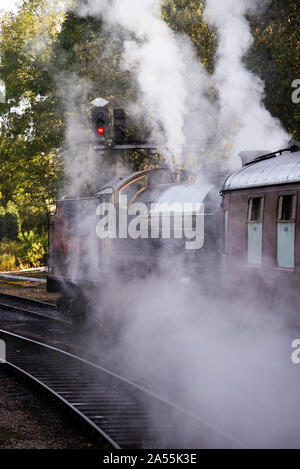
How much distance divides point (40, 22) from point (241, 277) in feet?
88.2

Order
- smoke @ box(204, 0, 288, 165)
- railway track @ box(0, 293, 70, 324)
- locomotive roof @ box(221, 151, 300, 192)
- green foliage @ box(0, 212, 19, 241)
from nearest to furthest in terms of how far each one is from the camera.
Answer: locomotive roof @ box(221, 151, 300, 192), smoke @ box(204, 0, 288, 165), railway track @ box(0, 293, 70, 324), green foliage @ box(0, 212, 19, 241)

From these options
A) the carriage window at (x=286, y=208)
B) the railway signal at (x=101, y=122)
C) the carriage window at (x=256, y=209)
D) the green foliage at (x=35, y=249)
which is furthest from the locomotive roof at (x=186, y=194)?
the green foliage at (x=35, y=249)

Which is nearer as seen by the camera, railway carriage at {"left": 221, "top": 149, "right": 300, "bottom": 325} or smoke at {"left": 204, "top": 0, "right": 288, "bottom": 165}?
railway carriage at {"left": 221, "top": 149, "right": 300, "bottom": 325}

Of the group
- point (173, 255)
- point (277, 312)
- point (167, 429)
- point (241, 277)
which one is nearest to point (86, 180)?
point (173, 255)

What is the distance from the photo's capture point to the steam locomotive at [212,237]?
861 centimetres

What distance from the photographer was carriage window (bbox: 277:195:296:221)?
8.39 metres

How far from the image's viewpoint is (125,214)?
1315 cm

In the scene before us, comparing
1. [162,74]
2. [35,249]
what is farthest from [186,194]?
[35,249]

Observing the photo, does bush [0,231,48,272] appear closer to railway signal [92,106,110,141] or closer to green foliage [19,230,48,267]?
green foliage [19,230,48,267]

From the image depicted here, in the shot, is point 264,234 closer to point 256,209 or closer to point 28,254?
point 256,209

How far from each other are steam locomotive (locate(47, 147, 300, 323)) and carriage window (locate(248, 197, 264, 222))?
0.4 inches

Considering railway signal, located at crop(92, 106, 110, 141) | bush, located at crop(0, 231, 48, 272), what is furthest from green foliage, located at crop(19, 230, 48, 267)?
railway signal, located at crop(92, 106, 110, 141)

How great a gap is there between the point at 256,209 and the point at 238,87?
8.76 meters

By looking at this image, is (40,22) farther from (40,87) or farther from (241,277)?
(241,277)
